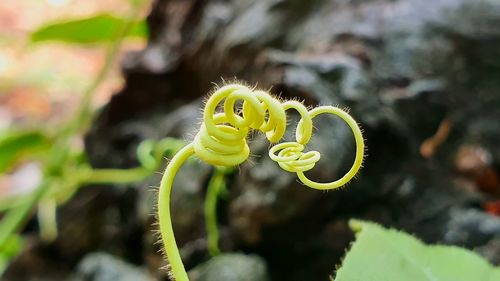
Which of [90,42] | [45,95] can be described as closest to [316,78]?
[90,42]

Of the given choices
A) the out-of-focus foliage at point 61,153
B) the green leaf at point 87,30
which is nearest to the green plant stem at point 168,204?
the out-of-focus foliage at point 61,153

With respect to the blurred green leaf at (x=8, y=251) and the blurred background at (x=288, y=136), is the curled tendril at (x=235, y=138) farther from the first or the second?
the blurred green leaf at (x=8, y=251)

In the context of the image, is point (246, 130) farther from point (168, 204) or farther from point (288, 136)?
point (288, 136)

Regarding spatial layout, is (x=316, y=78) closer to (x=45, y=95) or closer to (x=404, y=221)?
(x=404, y=221)

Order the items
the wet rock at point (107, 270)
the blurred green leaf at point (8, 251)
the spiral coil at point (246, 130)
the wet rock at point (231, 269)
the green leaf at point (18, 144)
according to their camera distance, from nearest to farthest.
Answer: the spiral coil at point (246, 130), the wet rock at point (231, 269), the wet rock at point (107, 270), the blurred green leaf at point (8, 251), the green leaf at point (18, 144)

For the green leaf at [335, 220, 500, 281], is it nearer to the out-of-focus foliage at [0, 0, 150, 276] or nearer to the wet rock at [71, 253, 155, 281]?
the wet rock at [71, 253, 155, 281]

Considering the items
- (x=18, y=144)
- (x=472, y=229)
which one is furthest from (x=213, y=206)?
(x=18, y=144)
